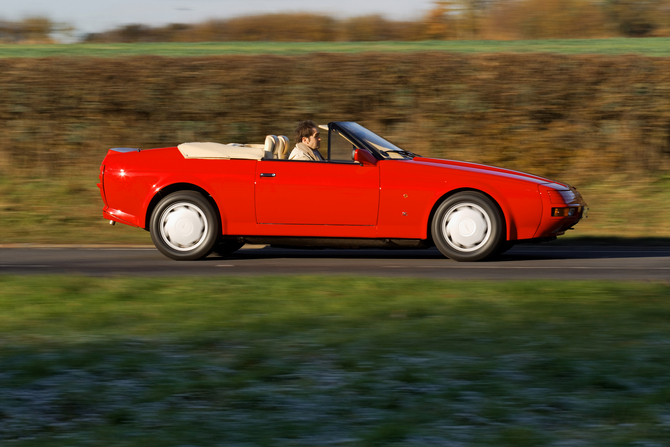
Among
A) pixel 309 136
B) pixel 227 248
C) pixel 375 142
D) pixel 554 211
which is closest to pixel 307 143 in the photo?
pixel 309 136

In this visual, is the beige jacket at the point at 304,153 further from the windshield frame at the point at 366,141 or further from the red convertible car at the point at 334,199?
the windshield frame at the point at 366,141

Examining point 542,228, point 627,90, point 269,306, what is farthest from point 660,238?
point 269,306

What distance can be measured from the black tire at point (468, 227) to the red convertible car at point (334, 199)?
0.03 ft

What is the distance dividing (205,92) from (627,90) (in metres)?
7.71

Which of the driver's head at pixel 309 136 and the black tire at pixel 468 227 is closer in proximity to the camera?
the black tire at pixel 468 227

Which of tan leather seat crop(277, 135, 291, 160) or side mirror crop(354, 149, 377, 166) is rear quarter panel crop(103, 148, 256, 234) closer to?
tan leather seat crop(277, 135, 291, 160)

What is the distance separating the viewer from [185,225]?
9.43 metres

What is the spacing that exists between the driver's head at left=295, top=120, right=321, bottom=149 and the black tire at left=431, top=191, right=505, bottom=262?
4.90 ft

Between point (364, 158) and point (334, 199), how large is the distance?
519mm

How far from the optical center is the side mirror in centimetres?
905

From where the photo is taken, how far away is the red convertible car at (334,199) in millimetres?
8969

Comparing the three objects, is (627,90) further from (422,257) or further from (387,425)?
(387,425)

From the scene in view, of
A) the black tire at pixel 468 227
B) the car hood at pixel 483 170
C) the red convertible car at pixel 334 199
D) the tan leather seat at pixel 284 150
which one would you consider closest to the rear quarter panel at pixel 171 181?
the red convertible car at pixel 334 199

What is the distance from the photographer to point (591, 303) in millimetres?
6188
